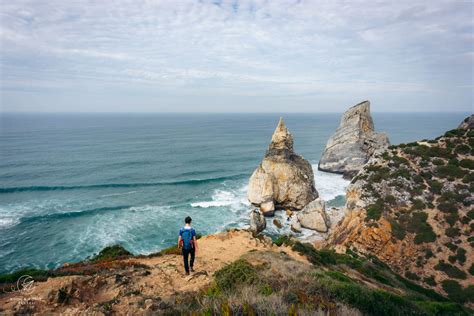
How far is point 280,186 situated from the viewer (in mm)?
37844

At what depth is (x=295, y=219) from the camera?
109ft

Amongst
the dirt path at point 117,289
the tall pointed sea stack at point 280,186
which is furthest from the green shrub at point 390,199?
the dirt path at point 117,289

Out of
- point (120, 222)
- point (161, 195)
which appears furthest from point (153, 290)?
point (161, 195)

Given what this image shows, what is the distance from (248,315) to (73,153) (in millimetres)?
72988

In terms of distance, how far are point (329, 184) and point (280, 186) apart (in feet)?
51.1

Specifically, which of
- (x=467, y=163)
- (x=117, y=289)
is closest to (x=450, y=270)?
(x=467, y=163)

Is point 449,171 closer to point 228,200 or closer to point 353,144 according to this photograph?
point 228,200

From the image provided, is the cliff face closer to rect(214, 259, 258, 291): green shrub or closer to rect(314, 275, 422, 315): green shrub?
rect(314, 275, 422, 315): green shrub

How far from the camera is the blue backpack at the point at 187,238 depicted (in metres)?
10.1

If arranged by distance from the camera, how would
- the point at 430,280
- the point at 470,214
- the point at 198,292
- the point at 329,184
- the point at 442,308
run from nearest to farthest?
1. the point at 198,292
2. the point at 442,308
3. the point at 430,280
4. the point at 470,214
5. the point at 329,184

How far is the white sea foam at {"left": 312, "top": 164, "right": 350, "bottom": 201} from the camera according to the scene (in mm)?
43531

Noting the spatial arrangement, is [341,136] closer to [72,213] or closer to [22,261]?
[72,213]

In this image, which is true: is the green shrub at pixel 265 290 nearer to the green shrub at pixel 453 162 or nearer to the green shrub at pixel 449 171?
the green shrub at pixel 449 171

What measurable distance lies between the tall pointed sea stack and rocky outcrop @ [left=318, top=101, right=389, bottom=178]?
60.6 ft
